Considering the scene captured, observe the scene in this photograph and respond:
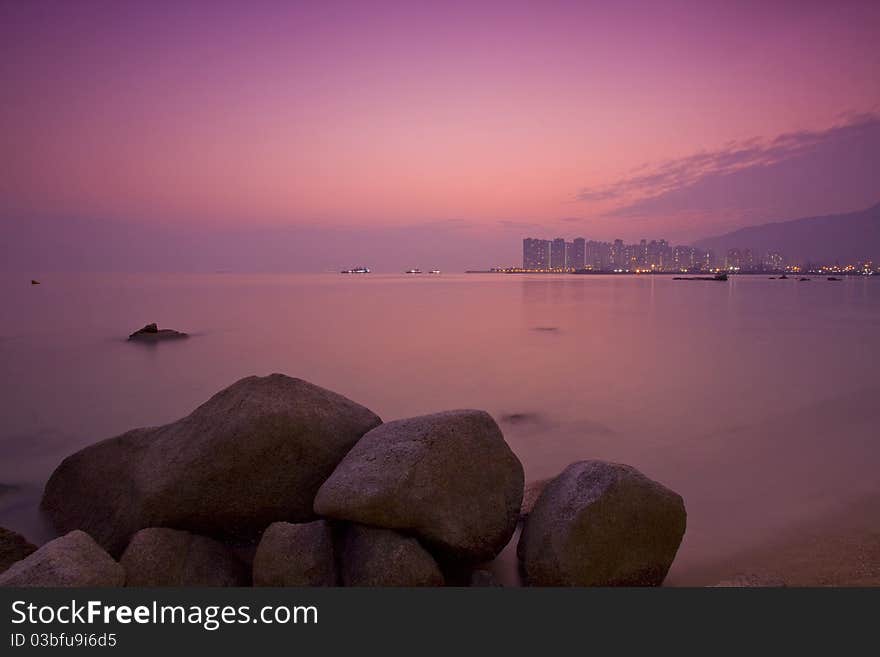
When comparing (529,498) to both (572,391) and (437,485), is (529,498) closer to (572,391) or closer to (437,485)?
(437,485)

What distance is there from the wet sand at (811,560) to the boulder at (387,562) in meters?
2.62

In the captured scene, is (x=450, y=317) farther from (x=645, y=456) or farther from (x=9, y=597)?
(x=9, y=597)

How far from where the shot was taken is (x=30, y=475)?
7.74 m

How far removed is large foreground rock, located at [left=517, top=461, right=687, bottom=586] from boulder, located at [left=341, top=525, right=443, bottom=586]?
100 centimetres

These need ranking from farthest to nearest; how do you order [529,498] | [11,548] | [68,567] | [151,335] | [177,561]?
1. [151,335]
2. [529,498]
3. [11,548]
4. [177,561]
5. [68,567]

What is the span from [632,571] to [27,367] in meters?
20.1

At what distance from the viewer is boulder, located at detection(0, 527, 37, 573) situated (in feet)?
15.2

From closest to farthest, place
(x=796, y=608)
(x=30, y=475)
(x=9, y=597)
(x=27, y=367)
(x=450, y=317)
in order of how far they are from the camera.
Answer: (x=9, y=597)
(x=796, y=608)
(x=30, y=475)
(x=27, y=367)
(x=450, y=317)

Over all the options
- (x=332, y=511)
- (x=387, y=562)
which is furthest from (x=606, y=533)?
(x=332, y=511)

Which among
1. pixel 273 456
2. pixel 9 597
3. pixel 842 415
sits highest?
pixel 273 456

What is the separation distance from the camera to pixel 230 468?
4.93 metres

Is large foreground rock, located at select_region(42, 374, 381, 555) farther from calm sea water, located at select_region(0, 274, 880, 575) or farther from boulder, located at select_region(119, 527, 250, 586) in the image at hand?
calm sea water, located at select_region(0, 274, 880, 575)

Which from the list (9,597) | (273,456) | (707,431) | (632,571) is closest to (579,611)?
(632,571)

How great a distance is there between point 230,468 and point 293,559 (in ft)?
4.31
